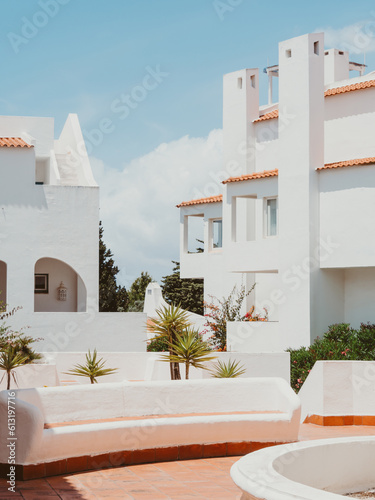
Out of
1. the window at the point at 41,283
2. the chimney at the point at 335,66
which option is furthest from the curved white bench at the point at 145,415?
the chimney at the point at 335,66

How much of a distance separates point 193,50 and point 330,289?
13583 mm

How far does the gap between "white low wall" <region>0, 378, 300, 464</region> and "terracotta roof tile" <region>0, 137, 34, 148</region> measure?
16.1 meters

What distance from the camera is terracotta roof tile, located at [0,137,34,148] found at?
1019 inches

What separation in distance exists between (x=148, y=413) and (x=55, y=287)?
1697 centimetres

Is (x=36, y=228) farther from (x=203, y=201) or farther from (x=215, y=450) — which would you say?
(x=215, y=450)

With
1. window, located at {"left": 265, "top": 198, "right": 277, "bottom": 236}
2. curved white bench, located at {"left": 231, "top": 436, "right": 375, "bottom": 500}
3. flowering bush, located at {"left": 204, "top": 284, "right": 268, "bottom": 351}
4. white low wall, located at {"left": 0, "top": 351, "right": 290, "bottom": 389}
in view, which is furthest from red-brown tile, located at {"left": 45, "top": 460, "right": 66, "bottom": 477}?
flowering bush, located at {"left": 204, "top": 284, "right": 268, "bottom": 351}

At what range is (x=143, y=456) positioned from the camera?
408 inches

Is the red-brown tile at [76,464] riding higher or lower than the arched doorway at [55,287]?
lower

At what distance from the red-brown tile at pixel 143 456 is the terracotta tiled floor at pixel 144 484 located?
4.5 inches

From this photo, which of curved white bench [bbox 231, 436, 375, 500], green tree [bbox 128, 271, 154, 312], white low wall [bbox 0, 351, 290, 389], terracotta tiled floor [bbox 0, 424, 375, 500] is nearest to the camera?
curved white bench [bbox 231, 436, 375, 500]

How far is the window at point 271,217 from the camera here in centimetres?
2714

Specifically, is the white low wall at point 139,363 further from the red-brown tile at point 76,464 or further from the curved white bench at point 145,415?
the red-brown tile at point 76,464

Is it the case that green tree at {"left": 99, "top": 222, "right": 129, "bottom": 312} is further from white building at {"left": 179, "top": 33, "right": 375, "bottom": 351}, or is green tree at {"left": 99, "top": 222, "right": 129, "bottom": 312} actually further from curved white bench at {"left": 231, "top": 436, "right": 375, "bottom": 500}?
curved white bench at {"left": 231, "top": 436, "right": 375, "bottom": 500}

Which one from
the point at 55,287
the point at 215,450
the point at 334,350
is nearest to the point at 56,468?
the point at 215,450
